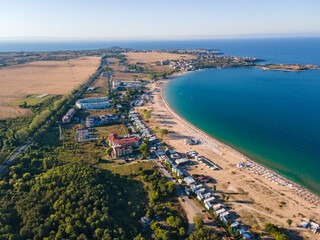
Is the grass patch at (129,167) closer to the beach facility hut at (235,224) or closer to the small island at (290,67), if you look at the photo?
the beach facility hut at (235,224)

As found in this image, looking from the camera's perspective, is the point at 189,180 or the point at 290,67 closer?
the point at 189,180

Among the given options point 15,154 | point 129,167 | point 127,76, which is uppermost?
point 127,76

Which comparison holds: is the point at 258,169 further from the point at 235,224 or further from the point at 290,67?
the point at 290,67

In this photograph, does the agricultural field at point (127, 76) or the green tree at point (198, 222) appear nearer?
the green tree at point (198, 222)

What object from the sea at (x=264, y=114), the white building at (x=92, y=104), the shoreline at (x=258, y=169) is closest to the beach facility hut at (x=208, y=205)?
the shoreline at (x=258, y=169)

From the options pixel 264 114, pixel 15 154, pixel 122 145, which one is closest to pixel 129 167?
pixel 122 145

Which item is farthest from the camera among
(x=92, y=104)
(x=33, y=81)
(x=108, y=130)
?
(x=33, y=81)

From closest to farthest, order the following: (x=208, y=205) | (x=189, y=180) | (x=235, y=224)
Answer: (x=235, y=224), (x=208, y=205), (x=189, y=180)
